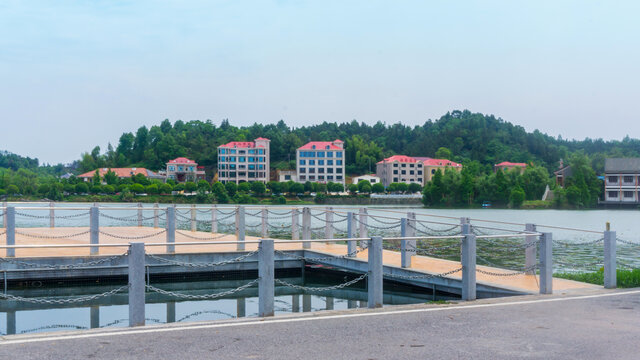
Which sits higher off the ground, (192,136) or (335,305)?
(192,136)

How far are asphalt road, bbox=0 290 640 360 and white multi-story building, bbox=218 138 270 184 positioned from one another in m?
154

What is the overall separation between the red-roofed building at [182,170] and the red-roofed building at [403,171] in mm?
50263

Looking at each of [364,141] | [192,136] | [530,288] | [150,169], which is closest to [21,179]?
[150,169]

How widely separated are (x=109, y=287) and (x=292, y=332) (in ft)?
34.0

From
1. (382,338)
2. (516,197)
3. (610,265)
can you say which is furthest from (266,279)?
(516,197)

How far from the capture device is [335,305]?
15242 millimetres

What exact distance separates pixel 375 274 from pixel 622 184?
112 meters

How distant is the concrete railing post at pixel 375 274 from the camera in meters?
9.56

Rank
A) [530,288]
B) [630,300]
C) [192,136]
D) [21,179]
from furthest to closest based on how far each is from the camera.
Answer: [192,136] < [21,179] < [530,288] < [630,300]

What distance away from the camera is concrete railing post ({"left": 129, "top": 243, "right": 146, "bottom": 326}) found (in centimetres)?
820

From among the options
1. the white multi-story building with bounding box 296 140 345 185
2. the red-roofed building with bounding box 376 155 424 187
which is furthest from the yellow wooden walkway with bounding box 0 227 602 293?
the red-roofed building with bounding box 376 155 424 187

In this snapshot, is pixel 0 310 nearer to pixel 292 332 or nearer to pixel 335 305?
pixel 335 305

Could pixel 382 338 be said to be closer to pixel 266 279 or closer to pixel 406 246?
pixel 266 279

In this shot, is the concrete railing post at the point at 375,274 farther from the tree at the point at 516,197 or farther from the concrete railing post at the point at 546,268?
the tree at the point at 516,197
